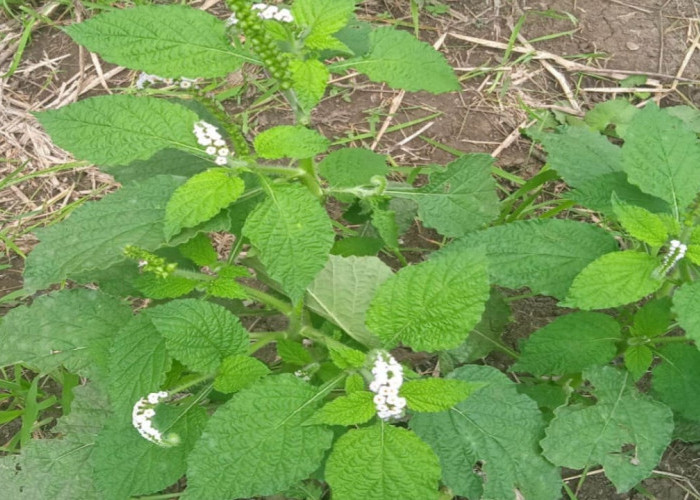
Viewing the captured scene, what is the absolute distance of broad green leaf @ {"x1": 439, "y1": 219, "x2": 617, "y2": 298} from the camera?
6.51 feet

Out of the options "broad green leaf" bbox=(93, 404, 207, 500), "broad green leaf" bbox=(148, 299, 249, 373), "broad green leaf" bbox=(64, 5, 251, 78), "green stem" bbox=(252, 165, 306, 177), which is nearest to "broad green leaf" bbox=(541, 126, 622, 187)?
"green stem" bbox=(252, 165, 306, 177)

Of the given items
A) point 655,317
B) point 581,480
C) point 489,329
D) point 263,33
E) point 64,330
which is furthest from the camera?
point 489,329

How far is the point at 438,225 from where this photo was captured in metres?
2.26

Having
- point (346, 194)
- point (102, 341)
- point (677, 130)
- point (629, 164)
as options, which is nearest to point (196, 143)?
point (346, 194)

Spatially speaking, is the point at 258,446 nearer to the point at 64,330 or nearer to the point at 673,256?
the point at 64,330

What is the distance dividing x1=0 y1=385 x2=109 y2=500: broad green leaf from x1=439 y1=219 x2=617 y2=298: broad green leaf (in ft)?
4.33

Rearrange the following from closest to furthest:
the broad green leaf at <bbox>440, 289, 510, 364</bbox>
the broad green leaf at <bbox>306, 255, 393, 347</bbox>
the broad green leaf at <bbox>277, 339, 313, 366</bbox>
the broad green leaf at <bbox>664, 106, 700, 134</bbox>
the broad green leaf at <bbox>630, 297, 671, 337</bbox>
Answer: the broad green leaf at <bbox>630, 297, 671, 337</bbox> → the broad green leaf at <bbox>277, 339, 313, 366</bbox> → the broad green leaf at <bbox>306, 255, 393, 347</bbox> → the broad green leaf at <bbox>440, 289, 510, 364</bbox> → the broad green leaf at <bbox>664, 106, 700, 134</bbox>

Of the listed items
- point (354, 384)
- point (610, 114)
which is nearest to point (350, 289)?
point (354, 384)

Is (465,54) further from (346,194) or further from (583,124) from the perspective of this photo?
(346,194)

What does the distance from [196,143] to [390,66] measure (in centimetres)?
61

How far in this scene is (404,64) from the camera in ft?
6.55

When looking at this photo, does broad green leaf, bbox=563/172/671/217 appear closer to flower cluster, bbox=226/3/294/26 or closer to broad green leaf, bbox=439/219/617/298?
broad green leaf, bbox=439/219/617/298

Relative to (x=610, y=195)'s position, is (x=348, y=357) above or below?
below

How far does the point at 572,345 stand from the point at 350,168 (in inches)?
36.5
